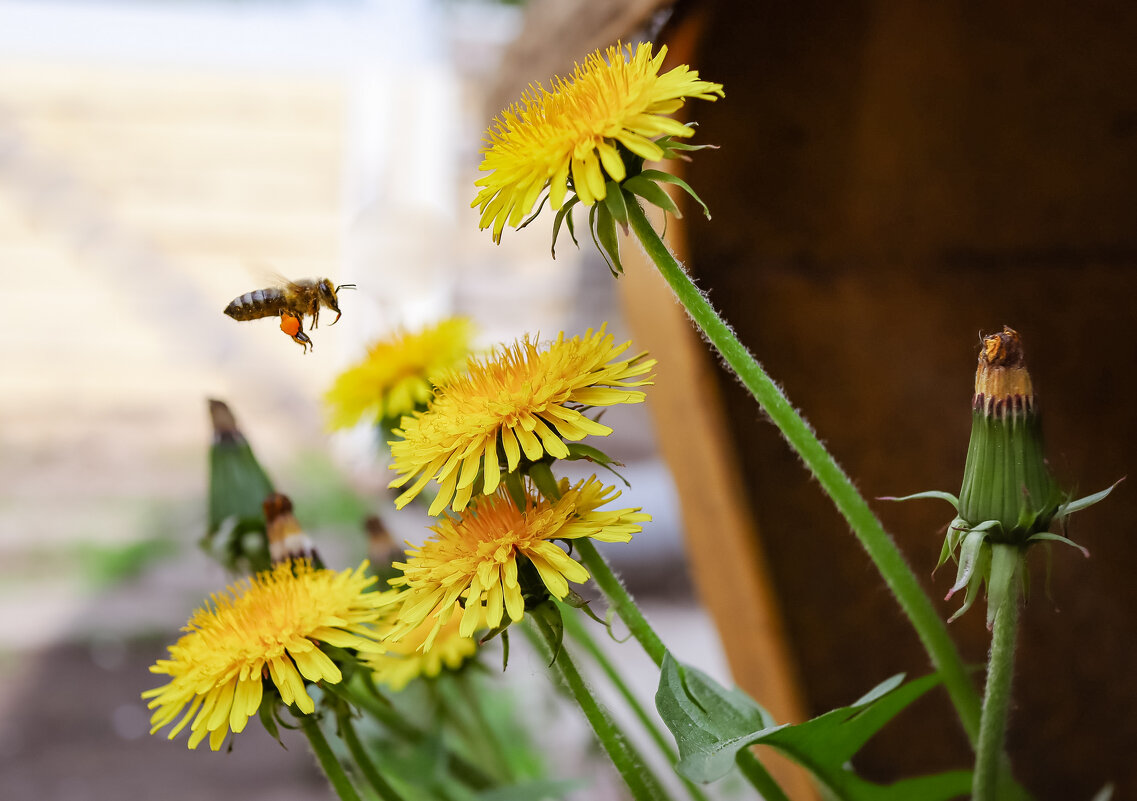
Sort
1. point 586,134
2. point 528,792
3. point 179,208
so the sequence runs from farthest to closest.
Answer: point 179,208 < point 528,792 < point 586,134

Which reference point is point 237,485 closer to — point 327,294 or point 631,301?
point 327,294

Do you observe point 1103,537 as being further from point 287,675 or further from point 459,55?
point 459,55

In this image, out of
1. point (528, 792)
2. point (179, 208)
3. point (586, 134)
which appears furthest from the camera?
point (179, 208)

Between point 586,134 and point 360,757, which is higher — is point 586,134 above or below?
above

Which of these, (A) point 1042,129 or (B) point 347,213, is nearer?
(A) point 1042,129

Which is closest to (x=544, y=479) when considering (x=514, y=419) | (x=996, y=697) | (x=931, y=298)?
(x=514, y=419)

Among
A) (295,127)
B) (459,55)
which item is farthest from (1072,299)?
(295,127)

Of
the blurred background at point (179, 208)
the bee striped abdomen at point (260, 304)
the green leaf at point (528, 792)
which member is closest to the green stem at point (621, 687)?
the green leaf at point (528, 792)

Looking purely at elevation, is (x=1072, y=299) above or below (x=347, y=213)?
below
